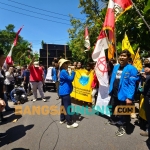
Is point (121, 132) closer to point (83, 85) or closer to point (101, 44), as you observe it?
point (101, 44)

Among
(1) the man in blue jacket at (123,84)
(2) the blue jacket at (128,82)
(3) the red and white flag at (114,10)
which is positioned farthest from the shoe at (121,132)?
(3) the red and white flag at (114,10)

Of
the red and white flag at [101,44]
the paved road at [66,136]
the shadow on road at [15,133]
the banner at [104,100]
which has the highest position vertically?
the red and white flag at [101,44]

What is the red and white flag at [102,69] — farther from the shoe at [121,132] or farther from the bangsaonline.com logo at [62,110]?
the shoe at [121,132]

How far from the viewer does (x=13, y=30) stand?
67.1 m

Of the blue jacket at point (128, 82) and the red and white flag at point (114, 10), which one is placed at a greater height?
the red and white flag at point (114, 10)

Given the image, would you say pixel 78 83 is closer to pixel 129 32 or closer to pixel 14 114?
pixel 14 114

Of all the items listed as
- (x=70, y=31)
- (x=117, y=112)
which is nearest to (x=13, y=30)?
(x=70, y=31)

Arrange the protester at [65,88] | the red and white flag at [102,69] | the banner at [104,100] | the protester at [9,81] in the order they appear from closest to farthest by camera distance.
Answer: the protester at [65,88], the red and white flag at [102,69], the banner at [104,100], the protester at [9,81]

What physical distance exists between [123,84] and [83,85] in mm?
3236

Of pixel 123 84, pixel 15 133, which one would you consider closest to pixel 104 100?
pixel 123 84

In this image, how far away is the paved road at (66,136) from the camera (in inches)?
138

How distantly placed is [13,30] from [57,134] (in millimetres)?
69960

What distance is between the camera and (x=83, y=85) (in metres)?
6.92

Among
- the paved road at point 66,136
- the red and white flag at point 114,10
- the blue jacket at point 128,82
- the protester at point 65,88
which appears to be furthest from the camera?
the red and white flag at point 114,10
